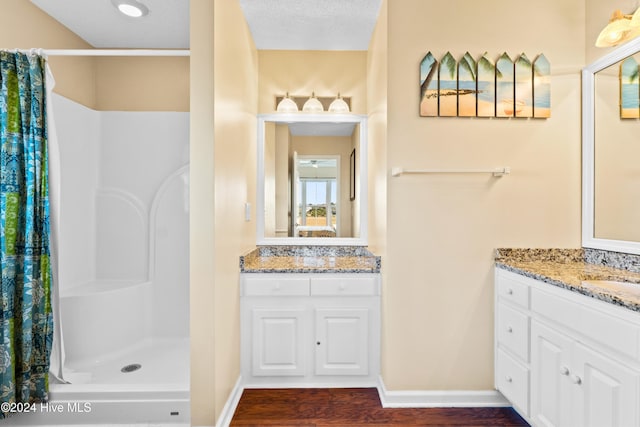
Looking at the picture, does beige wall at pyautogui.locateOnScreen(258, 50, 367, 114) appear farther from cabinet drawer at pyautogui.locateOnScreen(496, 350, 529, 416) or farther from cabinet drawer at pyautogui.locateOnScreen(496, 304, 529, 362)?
cabinet drawer at pyautogui.locateOnScreen(496, 350, 529, 416)

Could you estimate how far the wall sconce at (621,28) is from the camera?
1620 mm

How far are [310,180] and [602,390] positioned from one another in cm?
214

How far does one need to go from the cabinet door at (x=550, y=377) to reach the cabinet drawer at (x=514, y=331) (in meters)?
0.05

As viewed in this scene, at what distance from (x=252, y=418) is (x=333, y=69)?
103 inches

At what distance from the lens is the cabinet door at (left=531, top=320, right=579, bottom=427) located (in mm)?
1413

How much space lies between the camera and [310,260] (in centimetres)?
248

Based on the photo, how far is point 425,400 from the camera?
6.48 ft

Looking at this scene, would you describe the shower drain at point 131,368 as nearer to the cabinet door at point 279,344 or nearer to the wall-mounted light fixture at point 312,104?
the cabinet door at point 279,344

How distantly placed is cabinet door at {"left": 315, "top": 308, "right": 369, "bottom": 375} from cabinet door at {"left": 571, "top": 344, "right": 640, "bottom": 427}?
44.6 inches

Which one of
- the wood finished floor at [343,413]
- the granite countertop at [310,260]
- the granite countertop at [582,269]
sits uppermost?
the granite countertop at [582,269]

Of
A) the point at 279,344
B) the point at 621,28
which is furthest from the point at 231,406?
the point at 621,28

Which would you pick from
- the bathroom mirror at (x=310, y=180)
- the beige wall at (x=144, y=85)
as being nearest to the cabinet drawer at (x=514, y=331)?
the bathroom mirror at (x=310, y=180)

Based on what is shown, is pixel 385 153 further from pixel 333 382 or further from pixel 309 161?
pixel 333 382

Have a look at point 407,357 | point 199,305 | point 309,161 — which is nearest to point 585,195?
point 407,357
